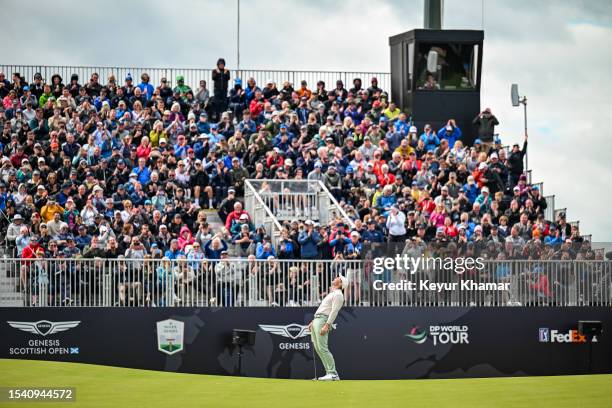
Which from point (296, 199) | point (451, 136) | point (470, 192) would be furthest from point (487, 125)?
point (296, 199)

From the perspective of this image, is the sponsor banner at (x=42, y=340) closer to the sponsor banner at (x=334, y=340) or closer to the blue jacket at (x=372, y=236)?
the sponsor banner at (x=334, y=340)

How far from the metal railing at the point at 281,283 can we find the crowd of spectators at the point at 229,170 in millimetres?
435

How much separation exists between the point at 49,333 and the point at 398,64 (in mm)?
17716

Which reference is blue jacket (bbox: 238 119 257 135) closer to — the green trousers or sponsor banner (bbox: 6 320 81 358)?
sponsor banner (bbox: 6 320 81 358)

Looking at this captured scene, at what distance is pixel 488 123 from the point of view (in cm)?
4112

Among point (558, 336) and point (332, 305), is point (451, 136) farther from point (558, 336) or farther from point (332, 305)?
point (332, 305)

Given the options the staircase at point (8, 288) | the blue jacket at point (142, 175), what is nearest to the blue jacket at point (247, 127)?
the blue jacket at point (142, 175)

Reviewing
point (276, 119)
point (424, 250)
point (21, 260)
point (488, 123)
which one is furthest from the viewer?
point (488, 123)

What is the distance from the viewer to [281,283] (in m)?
31.8

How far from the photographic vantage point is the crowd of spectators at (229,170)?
32156 mm

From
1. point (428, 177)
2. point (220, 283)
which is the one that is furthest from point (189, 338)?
point (428, 177)

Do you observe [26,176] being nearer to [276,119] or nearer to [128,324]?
[128,324]

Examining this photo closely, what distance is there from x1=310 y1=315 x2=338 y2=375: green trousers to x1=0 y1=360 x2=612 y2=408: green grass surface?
65.7 inches

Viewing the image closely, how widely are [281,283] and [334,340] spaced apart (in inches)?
73.9
